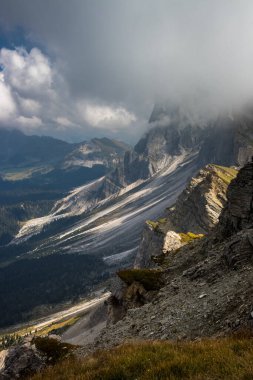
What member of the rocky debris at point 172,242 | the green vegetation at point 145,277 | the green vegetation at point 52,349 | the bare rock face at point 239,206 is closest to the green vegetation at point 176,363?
the green vegetation at point 52,349

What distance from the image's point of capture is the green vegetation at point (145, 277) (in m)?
38.2

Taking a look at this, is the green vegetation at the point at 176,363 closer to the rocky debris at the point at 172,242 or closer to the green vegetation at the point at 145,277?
the green vegetation at the point at 145,277

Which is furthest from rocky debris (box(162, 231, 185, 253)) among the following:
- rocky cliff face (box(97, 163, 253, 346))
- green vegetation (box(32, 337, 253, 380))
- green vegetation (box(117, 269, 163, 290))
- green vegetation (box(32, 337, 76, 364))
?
green vegetation (box(32, 337, 253, 380))

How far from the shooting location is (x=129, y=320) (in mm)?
30781

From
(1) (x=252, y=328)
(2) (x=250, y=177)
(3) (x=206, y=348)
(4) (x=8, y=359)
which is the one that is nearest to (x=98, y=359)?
(3) (x=206, y=348)

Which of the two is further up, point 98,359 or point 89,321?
point 98,359

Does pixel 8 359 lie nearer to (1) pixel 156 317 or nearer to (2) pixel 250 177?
(1) pixel 156 317

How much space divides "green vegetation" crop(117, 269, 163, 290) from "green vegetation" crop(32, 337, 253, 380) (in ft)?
68.4

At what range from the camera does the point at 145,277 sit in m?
39.6

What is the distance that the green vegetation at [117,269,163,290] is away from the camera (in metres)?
38.2

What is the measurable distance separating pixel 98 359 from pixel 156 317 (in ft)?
33.3

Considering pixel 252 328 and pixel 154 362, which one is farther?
pixel 252 328

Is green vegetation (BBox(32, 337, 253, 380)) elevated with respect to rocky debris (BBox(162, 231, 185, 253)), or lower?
elevated

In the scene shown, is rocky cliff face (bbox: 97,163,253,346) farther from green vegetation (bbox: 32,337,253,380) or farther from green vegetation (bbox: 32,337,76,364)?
green vegetation (bbox: 32,337,253,380)
